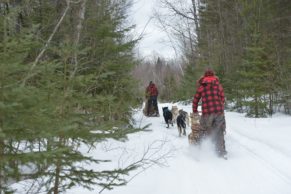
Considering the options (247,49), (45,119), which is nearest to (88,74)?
(45,119)

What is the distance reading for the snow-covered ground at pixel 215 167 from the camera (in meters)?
6.27

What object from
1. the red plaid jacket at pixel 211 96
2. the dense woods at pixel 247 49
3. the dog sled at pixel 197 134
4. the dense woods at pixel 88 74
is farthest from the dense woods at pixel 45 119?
the dense woods at pixel 247 49

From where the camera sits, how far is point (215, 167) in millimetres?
7852

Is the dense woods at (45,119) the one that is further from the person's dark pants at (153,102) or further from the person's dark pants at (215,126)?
the person's dark pants at (153,102)

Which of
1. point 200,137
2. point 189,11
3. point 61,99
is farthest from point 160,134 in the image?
point 189,11

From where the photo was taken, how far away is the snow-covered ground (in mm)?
6273

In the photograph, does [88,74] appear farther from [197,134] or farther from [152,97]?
[152,97]

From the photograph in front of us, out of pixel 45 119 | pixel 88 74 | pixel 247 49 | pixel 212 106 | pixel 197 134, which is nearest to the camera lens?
pixel 45 119

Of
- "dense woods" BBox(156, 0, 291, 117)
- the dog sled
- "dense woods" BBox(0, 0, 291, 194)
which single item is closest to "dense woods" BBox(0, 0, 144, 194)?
"dense woods" BBox(0, 0, 291, 194)

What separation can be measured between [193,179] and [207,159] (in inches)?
76.2

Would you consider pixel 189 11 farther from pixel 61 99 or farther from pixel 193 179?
pixel 61 99

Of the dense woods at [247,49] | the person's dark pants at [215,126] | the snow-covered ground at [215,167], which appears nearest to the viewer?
the snow-covered ground at [215,167]

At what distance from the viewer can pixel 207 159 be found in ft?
28.7

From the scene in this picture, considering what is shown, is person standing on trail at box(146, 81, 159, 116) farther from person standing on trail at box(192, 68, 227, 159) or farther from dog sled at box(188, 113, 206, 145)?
person standing on trail at box(192, 68, 227, 159)
